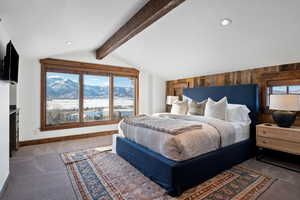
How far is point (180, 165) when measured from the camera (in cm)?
192

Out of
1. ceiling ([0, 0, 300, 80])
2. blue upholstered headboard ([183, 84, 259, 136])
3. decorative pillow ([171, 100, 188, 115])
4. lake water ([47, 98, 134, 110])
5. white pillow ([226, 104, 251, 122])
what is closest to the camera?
Answer: ceiling ([0, 0, 300, 80])

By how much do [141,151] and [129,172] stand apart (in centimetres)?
42

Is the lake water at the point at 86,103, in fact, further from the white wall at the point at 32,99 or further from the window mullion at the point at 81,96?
the white wall at the point at 32,99

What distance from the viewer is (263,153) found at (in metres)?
3.39

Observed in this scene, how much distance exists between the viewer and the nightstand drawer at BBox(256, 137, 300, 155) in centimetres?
258

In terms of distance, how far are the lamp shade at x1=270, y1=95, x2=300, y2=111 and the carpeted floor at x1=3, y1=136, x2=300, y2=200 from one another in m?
1.08

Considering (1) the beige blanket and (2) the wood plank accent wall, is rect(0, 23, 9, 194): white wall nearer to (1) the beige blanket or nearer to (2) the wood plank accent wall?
(1) the beige blanket

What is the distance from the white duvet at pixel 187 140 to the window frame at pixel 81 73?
7.92 ft

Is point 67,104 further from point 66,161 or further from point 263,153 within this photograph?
point 263,153

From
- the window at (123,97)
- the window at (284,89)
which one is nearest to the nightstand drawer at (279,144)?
the window at (284,89)

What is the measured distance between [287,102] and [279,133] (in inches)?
22.3

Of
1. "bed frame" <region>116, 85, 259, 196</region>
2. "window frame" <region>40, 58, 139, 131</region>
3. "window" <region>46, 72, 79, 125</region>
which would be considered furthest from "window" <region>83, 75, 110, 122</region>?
"bed frame" <region>116, 85, 259, 196</region>

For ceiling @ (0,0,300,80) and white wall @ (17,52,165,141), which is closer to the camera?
ceiling @ (0,0,300,80)

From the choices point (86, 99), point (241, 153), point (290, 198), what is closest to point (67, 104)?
point (86, 99)
